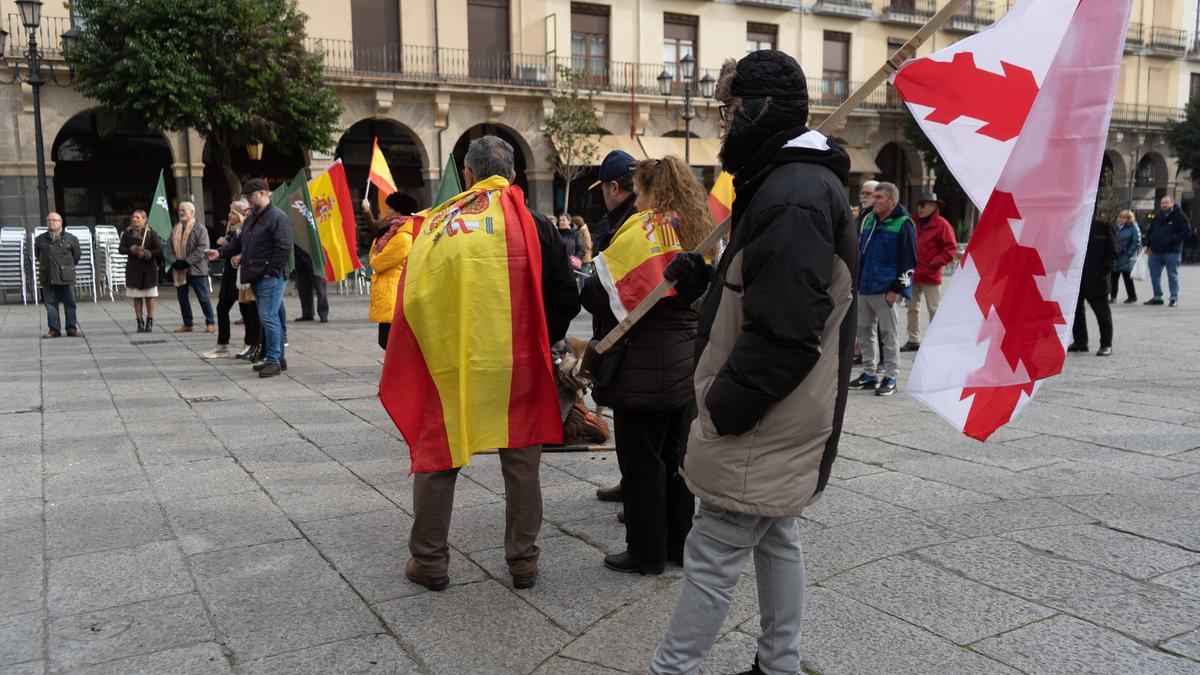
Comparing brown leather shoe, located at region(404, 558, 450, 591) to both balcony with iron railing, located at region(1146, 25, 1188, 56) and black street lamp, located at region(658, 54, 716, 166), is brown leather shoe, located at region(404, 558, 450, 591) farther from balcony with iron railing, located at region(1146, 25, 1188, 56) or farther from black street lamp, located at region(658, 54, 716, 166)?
balcony with iron railing, located at region(1146, 25, 1188, 56)

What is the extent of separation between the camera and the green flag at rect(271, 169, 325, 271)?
11.6 meters

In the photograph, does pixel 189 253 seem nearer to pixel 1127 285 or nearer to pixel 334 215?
pixel 334 215

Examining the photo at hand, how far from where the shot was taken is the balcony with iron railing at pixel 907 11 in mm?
30156

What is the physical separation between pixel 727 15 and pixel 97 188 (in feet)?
59.2

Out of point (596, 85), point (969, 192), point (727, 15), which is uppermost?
point (727, 15)

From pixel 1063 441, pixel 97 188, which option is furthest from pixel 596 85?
pixel 1063 441

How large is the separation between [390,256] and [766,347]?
17.0 feet

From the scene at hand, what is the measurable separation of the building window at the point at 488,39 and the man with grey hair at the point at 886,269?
1905cm

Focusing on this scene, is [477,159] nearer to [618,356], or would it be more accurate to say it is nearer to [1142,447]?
[618,356]

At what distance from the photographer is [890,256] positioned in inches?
289

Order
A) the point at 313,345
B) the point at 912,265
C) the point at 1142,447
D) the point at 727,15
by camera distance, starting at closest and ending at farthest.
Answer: the point at 1142,447 < the point at 912,265 < the point at 313,345 < the point at 727,15

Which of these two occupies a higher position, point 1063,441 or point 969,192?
point 969,192

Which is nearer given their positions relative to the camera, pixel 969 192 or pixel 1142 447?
pixel 969 192

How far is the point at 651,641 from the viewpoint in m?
3.04
